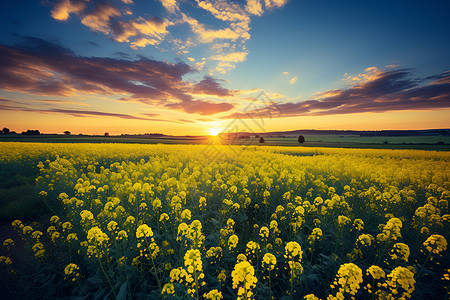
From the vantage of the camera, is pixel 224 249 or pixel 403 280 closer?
pixel 403 280

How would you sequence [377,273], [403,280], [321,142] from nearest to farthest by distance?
[403,280]
[377,273]
[321,142]

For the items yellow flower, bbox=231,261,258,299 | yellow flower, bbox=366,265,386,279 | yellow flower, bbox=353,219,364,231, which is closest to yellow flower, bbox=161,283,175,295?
yellow flower, bbox=231,261,258,299

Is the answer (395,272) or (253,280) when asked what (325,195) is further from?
(253,280)

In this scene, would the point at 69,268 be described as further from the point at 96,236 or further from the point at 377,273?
the point at 377,273

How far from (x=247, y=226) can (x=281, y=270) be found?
1752 mm

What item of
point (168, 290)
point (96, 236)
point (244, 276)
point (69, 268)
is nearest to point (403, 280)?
point (244, 276)

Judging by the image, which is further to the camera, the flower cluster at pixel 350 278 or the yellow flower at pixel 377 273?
the yellow flower at pixel 377 273

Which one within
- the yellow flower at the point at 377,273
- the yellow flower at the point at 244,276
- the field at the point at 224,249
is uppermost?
the yellow flower at the point at 244,276

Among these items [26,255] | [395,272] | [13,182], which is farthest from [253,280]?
[13,182]

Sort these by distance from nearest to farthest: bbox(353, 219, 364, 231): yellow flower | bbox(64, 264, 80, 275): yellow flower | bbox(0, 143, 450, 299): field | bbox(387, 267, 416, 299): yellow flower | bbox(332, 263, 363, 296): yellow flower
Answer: bbox(387, 267, 416, 299): yellow flower
bbox(332, 263, 363, 296): yellow flower
bbox(0, 143, 450, 299): field
bbox(64, 264, 80, 275): yellow flower
bbox(353, 219, 364, 231): yellow flower

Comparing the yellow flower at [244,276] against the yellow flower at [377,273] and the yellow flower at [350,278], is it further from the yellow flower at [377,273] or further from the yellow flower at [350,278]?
the yellow flower at [377,273]

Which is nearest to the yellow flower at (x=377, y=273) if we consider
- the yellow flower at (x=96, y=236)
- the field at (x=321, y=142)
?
the yellow flower at (x=96, y=236)

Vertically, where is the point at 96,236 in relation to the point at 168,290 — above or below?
above

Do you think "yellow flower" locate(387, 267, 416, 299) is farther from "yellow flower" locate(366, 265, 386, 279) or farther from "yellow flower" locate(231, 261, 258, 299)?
"yellow flower" locate(231, 261, 258, 299)
